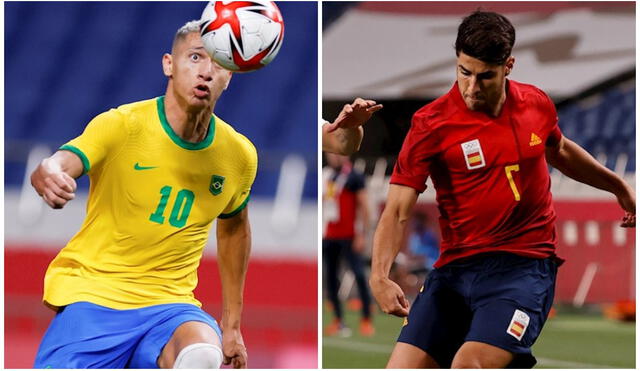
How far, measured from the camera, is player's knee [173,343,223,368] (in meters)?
3.46

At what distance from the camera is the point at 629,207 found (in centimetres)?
415

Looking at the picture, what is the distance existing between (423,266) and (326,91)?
9.39ft

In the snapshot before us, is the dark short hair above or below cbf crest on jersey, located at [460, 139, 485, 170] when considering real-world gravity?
above

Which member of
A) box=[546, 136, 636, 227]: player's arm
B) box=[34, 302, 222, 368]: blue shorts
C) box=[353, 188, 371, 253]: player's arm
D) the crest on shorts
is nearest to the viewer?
the crest on shorts

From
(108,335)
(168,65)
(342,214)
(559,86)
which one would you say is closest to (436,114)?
(168,65)

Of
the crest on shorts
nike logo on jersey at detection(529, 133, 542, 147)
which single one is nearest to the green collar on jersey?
nike logo on jersey at detection(529, 133, 542, 147)

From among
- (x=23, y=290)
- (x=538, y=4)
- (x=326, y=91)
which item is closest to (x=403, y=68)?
(x=326, y=91)

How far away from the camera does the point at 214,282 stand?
8.15 metres

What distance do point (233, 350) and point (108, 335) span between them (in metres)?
0.52

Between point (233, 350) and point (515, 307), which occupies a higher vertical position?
point (515, 307)

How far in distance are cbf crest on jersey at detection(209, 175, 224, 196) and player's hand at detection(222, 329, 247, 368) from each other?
1.77ft

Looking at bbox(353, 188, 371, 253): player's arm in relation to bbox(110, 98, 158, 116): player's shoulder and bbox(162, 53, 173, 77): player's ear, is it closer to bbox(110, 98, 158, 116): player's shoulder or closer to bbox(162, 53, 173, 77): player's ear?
bbox(162, 53, 173, 77): player's ear

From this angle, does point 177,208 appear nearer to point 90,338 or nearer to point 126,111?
point 126,111

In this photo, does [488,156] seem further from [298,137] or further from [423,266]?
[423,266]
